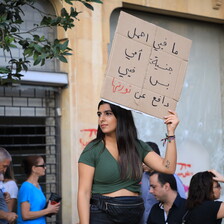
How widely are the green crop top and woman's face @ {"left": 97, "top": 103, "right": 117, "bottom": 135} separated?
0.14m

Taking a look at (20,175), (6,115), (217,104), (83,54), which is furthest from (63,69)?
(217,104)

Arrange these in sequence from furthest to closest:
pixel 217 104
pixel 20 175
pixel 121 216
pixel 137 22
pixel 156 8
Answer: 1. pixel 217 104
2. pixel 156 8
3. pixel 20 175
4. pixel 137 22
5. pixel 121 216

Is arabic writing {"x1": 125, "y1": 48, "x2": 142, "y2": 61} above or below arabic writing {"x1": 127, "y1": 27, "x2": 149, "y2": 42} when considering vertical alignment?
below

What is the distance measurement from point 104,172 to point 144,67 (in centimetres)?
90

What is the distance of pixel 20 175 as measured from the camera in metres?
8.55

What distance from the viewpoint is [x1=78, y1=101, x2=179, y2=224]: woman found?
4.19 meters

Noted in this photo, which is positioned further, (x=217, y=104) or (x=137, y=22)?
(x=217, y=104)

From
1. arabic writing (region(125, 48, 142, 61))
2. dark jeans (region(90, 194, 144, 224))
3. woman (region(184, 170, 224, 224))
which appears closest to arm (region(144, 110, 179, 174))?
dark jeans (region(90, 194, 144, 224))

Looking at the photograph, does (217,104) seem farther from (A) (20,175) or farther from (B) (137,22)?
(B) (137,22)

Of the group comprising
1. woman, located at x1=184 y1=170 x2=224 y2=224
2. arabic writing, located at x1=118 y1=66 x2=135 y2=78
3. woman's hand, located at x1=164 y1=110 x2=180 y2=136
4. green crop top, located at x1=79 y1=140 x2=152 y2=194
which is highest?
arabic writing, located at x1=118 y1=66 x2=135 y2=78

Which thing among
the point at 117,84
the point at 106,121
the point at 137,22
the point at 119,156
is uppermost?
the point at 137,22

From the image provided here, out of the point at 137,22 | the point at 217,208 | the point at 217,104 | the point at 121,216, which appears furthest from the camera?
the point at 217,104

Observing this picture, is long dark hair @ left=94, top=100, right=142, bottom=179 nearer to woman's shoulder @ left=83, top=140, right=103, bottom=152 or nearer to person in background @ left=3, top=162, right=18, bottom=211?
woman's shoulder @ left=83, top=140, right=103, bottom=152

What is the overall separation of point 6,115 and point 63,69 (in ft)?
3.59
